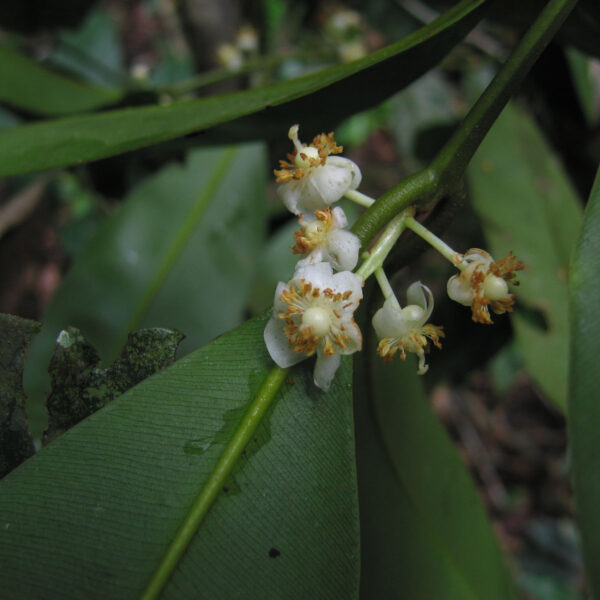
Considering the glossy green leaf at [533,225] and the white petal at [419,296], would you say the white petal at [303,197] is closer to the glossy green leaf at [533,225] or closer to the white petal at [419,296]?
the white petal at [419,296]

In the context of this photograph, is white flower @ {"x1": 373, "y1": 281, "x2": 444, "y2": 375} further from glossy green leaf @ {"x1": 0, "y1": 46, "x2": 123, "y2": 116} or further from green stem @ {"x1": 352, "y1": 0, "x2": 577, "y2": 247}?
glossy green leaf @ {"x1": 0, "y1": 46, "x2": 123, "y2": 116}

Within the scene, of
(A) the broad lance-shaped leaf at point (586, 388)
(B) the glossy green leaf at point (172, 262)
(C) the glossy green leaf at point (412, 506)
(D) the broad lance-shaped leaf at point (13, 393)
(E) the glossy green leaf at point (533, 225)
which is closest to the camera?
(A) the broad lance-shaped leaf at point (586, 388)

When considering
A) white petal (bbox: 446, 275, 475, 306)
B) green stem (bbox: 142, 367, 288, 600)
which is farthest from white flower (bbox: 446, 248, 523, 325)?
green stem (bbox: 142, 367, 288, 600)

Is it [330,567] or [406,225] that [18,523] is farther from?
[406,225]

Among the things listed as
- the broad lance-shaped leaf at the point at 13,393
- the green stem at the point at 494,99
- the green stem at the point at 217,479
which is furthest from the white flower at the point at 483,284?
the broad lance-shaped leaf at the point at 13,393

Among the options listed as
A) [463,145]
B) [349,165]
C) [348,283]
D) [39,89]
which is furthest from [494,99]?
[39,89]

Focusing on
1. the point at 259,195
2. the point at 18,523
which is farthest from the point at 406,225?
the point at 259,195

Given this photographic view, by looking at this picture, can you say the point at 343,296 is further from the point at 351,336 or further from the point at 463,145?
the point at 463,145
